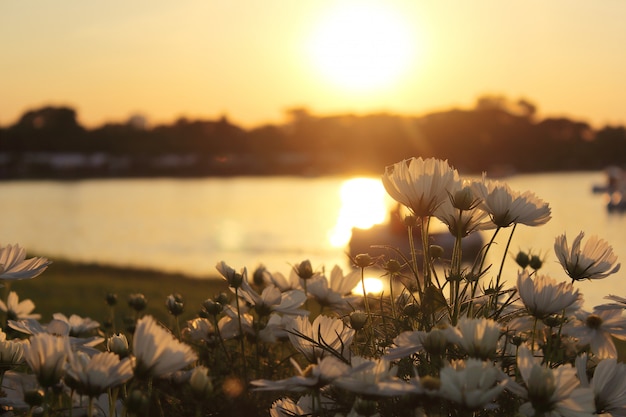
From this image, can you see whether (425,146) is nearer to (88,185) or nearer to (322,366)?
(88,185)

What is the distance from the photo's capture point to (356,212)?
66000 mm

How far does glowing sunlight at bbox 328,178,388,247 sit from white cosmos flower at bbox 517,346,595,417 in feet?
104

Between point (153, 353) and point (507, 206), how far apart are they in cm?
100

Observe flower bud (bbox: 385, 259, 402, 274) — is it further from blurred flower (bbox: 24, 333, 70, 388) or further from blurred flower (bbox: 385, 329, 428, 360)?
blurred flower (bbox: 24, 333, 70, 388)

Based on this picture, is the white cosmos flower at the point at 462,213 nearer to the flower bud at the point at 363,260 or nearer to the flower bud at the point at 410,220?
the flower bud at the point at 410,220

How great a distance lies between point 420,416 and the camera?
1767mm

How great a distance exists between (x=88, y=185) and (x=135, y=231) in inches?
3036

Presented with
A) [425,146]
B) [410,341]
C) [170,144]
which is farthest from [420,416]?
[170,144]

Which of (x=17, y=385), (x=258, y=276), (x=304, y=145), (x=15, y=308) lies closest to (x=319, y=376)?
(x=17, y=385)

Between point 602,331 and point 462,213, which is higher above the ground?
point 462,213

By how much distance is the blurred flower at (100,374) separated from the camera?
58.7 inches

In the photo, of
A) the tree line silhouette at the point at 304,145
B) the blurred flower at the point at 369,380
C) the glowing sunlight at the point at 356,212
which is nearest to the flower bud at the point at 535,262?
the blurred flower at the point at 369,380

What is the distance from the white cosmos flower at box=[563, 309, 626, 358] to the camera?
7.60 ft

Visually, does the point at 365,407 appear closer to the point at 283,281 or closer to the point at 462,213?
the point at 462,213
